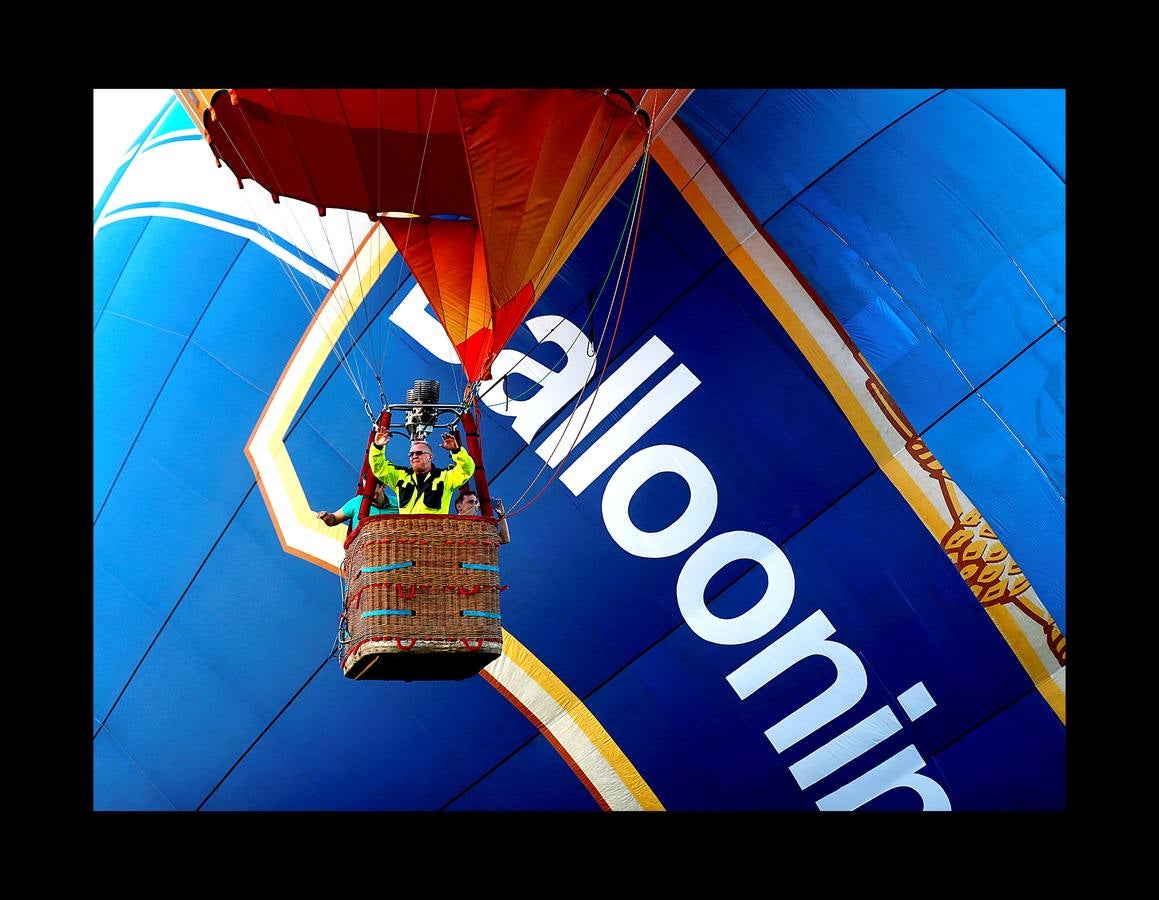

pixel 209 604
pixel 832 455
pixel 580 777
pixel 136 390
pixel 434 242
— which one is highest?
pixel 136 390

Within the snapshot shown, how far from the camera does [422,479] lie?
206 inches

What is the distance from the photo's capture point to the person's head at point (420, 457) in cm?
Answer: 519

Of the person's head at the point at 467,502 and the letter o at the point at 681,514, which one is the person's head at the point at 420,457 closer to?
the person's head at the point at 467,502

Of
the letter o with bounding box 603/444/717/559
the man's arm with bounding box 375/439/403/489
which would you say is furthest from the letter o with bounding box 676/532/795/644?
the man's arm with bounding box 375/439/403/489

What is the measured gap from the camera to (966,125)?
6270mm

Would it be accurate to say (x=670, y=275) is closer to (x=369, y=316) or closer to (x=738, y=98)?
(x=738, y=98)

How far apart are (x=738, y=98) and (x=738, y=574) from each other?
164 cm

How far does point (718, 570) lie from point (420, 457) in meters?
1.35

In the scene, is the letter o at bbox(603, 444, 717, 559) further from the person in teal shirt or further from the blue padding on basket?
the blue padding on basket

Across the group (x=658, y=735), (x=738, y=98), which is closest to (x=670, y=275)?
(x=738, y=98)

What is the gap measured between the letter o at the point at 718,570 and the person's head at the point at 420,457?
1.25m

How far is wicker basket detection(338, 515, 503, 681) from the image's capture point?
4957mm

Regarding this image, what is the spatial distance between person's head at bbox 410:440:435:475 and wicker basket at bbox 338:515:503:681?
0.76 ft

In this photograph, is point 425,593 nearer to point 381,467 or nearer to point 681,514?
point 381,467
